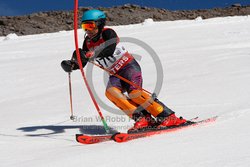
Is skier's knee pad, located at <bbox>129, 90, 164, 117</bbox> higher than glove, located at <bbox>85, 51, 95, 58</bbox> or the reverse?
the reverse

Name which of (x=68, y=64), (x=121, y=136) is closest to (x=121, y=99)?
(x=121, y=136)

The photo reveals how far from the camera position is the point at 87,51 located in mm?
5789

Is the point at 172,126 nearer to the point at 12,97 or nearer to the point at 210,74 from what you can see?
the point at 210,74

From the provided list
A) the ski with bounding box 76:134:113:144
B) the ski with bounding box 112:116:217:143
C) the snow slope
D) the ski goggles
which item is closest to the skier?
the ski goggles

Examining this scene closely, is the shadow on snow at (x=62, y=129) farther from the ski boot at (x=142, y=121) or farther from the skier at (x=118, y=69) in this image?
the skier at (x=118, y=69)

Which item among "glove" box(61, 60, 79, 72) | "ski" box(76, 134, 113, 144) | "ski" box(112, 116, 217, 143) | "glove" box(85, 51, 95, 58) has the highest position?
"glove" box(85, 51, 95, 58)

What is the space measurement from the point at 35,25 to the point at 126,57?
33.1 m

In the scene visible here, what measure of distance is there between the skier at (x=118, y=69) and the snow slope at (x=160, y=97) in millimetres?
677

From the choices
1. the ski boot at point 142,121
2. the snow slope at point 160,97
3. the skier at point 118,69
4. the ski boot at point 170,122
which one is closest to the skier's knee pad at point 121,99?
the skier at point 118,69

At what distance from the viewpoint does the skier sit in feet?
18.3

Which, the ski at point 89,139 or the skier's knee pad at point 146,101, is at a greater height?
the skier's knee pad at point 146,101

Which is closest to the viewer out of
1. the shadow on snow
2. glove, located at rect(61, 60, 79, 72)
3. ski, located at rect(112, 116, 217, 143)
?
ski, located at rect(112, 116, 217, 143)

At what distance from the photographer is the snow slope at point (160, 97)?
155 inches

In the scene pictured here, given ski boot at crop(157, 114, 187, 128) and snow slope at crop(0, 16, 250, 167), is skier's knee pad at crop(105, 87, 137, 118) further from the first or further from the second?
snow slope at crop(0, 16, 250, 167)
